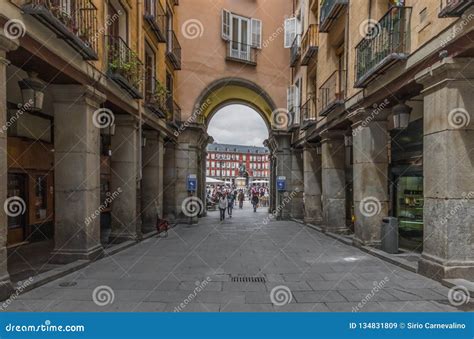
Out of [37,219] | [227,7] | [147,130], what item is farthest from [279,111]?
[37,219]

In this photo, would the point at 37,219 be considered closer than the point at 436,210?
No

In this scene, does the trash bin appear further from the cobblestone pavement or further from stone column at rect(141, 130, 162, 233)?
stone column at rect(141, 130, 162, 233)

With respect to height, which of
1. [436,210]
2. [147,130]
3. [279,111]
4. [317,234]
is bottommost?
[317,234]

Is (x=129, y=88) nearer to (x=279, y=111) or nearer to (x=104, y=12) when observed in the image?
(x=104, y=12)

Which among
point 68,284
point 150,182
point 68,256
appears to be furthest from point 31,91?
point 150,182

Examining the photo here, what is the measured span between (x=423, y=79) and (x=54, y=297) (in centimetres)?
772

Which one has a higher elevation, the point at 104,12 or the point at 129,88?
the point at 104,12

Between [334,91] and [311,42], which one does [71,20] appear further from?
[311,42]

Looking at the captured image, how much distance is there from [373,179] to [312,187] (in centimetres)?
679

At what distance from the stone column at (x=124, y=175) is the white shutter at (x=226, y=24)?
10509mm

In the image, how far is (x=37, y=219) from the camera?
1186 centimetres

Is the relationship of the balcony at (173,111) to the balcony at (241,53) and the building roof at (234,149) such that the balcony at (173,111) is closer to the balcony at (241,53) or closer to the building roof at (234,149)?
the balcony at (241,53)

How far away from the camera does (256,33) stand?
2081cm

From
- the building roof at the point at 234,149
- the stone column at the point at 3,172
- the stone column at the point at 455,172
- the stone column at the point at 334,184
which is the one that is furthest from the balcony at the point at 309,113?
the building roof at the point at 234,149
